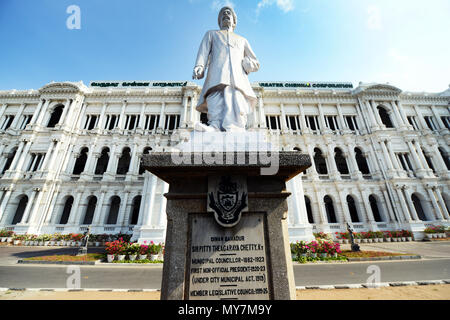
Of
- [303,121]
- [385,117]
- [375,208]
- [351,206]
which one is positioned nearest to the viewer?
[375,208]

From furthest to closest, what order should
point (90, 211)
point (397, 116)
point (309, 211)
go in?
point (397, 116), point (90, 211), point (309, 211)

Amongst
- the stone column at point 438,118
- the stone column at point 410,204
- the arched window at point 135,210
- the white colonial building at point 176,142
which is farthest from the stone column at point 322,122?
the arched window at point 135,210

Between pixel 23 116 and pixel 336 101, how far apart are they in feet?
130

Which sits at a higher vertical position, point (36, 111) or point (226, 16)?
point (36, 111)

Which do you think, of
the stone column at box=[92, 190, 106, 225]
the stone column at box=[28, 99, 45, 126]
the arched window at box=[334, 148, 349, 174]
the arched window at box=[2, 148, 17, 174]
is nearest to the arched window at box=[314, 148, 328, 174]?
the arched window at box=[334, 148, 349, 174]

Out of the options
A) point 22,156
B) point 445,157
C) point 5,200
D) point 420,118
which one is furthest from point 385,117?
point 5,200

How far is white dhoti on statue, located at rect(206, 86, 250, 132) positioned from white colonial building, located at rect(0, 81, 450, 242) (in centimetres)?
1306

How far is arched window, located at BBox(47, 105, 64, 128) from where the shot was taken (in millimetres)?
23041

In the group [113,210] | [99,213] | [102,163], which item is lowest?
[99,213]

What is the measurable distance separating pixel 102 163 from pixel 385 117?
36489mm

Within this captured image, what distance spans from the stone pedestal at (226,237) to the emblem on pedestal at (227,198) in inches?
3.3

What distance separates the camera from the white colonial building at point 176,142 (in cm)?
1880

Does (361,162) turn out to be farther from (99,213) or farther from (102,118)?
(102,118)

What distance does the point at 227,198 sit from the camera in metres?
2.35
